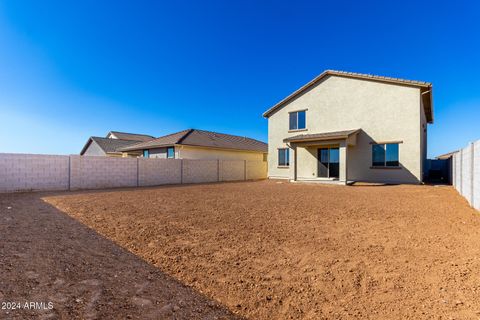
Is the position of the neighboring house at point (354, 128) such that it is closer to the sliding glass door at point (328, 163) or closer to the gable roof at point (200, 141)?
the sliding glass door at point (328, 163)

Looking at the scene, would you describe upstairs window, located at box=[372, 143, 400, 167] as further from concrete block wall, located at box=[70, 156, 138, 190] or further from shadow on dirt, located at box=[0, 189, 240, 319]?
shadow on dirt, located at box=[0, 189, 240, 319]

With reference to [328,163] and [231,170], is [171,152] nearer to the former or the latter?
[231,170]

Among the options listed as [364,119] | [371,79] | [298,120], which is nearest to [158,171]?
[298,120]

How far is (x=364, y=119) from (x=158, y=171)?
14.4 metres

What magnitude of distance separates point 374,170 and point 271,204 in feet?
34.2

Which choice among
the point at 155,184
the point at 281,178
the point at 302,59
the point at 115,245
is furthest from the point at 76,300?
the point at 302,59

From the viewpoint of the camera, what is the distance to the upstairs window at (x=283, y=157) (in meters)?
20.0

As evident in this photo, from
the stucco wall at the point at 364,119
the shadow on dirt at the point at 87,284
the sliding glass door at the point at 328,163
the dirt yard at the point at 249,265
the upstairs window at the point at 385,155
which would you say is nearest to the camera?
the shadow on dirt at the point at 87,284

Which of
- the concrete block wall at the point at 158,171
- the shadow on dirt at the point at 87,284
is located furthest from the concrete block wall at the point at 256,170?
the shadow on dirt at the point at 87,284

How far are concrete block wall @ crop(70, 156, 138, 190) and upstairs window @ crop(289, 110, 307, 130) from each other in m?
12.1

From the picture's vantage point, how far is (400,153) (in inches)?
583

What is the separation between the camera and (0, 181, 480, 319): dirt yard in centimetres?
258

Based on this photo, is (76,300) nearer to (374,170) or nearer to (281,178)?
(374,170)

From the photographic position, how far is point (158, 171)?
1706cm
